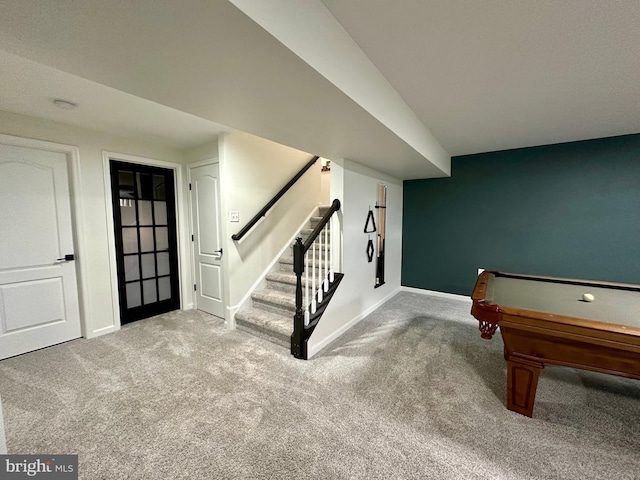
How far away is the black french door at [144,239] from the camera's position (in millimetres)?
3119

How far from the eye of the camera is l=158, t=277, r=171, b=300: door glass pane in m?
3.53

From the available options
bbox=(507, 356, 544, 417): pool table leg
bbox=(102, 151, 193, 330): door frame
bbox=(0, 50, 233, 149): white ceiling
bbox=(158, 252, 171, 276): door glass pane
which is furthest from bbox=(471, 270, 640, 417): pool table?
bbox=(158, 252, 171, 276): door glass pane

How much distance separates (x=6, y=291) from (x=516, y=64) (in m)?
4.59

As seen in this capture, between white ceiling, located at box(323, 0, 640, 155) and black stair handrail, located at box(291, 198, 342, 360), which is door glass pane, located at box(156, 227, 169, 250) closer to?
black stair handrail, located at box(291, 198, 342, 360)

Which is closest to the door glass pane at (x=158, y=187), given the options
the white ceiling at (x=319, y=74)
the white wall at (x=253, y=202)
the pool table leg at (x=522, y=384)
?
the white ceiling at (x=319, y=74)

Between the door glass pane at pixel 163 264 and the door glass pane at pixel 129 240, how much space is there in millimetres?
320

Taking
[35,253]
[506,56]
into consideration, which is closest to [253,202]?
[35,253]

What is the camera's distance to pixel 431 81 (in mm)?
1836

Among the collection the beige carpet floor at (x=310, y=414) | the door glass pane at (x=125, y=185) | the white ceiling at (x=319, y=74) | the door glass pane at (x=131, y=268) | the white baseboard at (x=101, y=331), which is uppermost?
the white ceiling at (x=319, y=74)

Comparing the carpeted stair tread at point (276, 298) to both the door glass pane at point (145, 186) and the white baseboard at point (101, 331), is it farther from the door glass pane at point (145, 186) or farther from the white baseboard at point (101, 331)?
the door glass pane at point (145, 186)

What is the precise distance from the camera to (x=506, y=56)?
1.54 metres

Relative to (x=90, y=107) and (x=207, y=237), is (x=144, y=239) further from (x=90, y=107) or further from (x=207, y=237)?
(x=90, y=107)

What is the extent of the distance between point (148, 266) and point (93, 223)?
81 centimetres

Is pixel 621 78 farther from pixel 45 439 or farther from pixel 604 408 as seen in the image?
pixel 45 439
